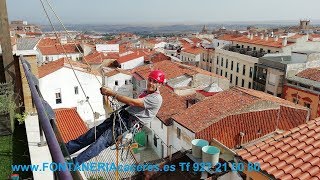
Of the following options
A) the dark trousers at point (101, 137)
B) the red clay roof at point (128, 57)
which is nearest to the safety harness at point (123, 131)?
the dark trousers at point (101, 137)

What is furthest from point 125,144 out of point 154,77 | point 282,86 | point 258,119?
point 282,86

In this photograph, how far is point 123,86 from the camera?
34.3m

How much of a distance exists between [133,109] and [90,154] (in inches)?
35.2

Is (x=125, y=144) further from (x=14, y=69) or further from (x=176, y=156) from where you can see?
(x=176, y=156)

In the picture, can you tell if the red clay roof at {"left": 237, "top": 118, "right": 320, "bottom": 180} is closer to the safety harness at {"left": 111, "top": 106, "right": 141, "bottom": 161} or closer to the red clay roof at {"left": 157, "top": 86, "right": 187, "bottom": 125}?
the safety harness at {"left": 111, "top": 106, "right": 141, "bottom": 161}

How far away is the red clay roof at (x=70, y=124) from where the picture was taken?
1393 centimetres

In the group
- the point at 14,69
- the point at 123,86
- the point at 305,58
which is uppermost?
the point at 14,69

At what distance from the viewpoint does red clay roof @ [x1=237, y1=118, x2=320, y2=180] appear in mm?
4676

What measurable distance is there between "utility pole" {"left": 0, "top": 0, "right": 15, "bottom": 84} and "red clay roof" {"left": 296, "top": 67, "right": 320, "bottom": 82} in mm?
25294

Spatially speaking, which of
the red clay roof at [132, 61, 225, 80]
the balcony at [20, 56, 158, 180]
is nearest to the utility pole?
the balcony at [20, 56, 158, 180]

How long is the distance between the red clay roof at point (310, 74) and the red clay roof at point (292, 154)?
2242 centimetres

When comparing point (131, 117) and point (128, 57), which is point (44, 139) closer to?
point (131, 117)

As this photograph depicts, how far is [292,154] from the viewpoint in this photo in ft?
16.9

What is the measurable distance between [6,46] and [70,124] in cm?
961
